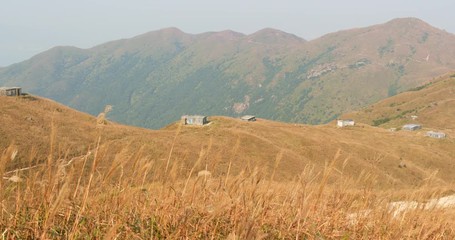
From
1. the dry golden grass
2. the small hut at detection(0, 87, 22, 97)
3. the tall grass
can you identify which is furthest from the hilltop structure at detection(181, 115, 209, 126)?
the tall grass

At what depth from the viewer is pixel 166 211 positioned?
4398 millimetres

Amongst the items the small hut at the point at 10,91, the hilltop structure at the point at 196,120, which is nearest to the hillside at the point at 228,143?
the hilltop structure at the point at 196,120

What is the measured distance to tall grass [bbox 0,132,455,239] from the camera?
368 cm

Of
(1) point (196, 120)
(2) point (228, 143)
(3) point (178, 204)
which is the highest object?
(3) point (178, 204)

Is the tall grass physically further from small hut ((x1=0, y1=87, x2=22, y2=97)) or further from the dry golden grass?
small hut ((x1=0, y1=87, x2=22, y2=97))

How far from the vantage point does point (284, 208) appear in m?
5.21

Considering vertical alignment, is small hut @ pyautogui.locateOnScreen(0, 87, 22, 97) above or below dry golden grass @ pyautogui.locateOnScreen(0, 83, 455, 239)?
above

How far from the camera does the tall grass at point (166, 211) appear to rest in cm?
368

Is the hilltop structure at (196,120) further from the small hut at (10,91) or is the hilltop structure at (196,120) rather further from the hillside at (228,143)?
the small hut at (10,91)

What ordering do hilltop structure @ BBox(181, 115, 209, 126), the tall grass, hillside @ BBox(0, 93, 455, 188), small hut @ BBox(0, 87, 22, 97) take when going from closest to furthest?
the tall grass
hillside @ BBox(0, 93, 455, 188)
small hut @ BBox(0, 87, 22, 97)
hilltop structure @ BBox(181, 115, 209, 126)

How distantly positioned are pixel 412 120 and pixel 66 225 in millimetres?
221244

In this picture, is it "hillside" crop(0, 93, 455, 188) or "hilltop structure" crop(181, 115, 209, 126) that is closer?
"hillside" crop(0, 93, 455, 188)

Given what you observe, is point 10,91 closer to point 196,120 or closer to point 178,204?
point 196,120

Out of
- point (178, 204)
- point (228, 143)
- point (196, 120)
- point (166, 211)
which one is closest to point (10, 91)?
point (196, 120)
